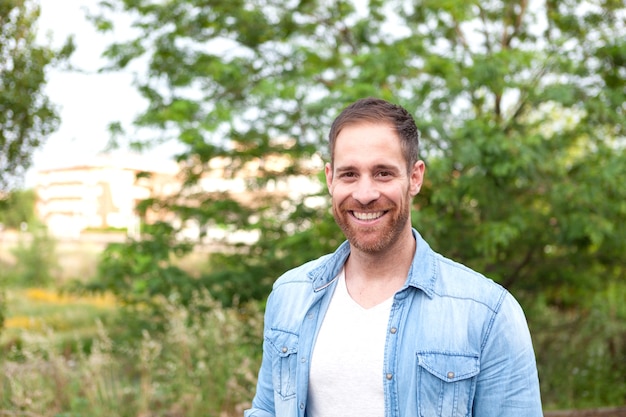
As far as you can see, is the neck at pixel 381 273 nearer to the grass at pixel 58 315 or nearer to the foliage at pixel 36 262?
the grass at pixel 58 315

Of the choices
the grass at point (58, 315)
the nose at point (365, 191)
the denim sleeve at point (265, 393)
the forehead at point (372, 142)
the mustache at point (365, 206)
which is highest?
the forehead at point (372, 142)

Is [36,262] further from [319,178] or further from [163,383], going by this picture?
[319,178]

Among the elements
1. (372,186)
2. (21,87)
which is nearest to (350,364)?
(372,186)

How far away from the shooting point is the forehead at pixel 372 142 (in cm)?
196

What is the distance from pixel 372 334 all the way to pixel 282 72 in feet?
21.0

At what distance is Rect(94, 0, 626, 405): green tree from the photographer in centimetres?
602

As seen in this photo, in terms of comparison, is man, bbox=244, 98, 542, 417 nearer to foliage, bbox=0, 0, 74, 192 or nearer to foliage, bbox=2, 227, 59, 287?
foliage, bbox=0, 0, 74, 192

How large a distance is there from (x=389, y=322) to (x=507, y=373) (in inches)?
13.2

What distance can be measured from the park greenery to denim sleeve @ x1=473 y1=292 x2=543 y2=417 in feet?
12.7

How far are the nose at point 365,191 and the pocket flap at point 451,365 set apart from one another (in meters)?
0.45

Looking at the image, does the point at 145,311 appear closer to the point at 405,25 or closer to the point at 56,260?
the point at 405,25

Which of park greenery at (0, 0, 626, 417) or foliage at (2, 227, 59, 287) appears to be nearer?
park greenery at (0, 0, 626, 417)

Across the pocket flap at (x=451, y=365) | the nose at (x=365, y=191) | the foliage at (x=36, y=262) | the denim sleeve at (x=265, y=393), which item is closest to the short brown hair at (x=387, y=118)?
the nose at (x=365, y=191)

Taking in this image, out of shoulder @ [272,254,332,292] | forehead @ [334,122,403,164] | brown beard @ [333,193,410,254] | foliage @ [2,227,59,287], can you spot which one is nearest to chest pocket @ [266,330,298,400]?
shoulder @ [272,254,332,292]
